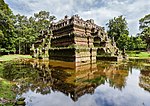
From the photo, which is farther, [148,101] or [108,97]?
[108,97]

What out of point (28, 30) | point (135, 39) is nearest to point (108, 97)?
point (28, 30)

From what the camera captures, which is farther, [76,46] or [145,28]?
[145,28]

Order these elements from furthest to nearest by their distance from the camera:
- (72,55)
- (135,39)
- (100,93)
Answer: (135,39) < (72,55) < (100,93)

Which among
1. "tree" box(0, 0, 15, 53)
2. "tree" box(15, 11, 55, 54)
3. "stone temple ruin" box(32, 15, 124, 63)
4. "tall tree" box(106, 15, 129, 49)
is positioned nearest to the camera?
"stone temple ruin" box(32, 15, 124, 63)

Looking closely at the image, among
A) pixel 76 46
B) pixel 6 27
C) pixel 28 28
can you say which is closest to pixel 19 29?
pixel 28 28

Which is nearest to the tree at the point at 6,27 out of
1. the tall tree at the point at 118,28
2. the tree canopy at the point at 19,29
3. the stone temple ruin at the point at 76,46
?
the tree canopy at the point at 19,29

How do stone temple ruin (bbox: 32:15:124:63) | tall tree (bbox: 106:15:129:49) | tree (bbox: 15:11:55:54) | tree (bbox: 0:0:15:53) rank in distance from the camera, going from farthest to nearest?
tall tree (bbox: 106:15:129:49) → tree (bbox: 15:11:55:54) → tree (bbox: 0:0:15:53) → stone temple ruin (bbox: 32:15:124:63)

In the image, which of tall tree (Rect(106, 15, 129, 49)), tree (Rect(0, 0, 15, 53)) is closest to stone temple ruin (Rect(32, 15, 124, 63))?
tree (Rect(0, 0, 15, 53))

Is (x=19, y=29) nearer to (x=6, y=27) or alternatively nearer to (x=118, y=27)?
(x=6, y=27)

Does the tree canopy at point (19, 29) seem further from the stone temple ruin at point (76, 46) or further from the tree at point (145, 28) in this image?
the tree at point (145, 28)

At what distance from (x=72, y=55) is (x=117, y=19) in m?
47.6

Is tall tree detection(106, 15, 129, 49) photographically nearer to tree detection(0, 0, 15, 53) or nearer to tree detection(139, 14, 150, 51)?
tree detection(139, 14, 150, 51)

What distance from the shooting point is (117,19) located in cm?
6662

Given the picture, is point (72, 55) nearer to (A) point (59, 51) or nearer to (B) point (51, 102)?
(A) point (59, 51)
